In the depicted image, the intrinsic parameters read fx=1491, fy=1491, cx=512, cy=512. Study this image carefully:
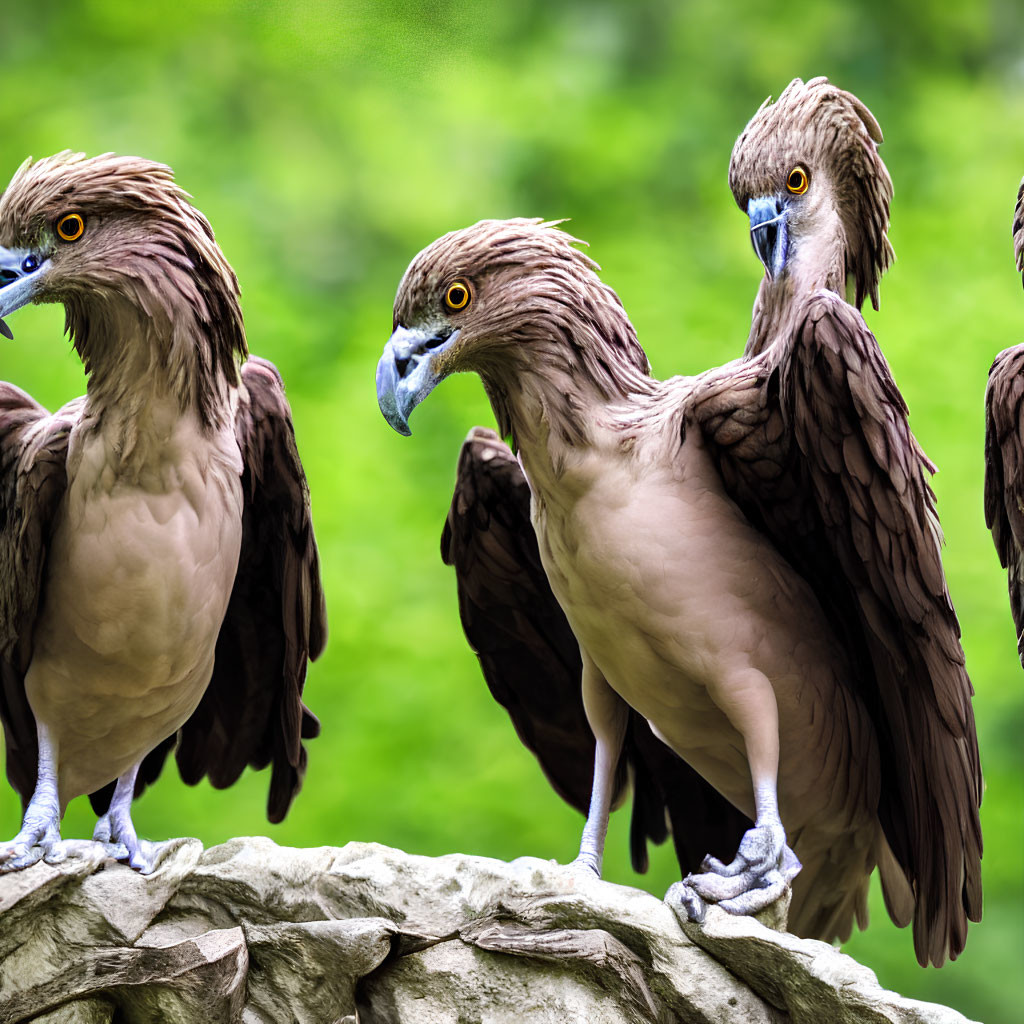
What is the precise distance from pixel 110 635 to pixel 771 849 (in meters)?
0.87

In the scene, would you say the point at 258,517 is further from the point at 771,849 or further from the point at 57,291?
the point at 771,849

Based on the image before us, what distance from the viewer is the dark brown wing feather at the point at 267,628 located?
Result: 2.12 meters

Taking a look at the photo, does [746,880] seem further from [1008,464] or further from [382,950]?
[1008,464]

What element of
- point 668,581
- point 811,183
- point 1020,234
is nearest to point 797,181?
point 811,183

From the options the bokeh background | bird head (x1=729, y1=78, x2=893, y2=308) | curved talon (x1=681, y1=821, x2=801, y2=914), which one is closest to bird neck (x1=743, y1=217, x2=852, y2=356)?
bird head (x1=729, y1=78, x2=893, y2=308)

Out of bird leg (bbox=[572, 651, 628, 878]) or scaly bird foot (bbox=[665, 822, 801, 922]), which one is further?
bird leg (bbox=[572, 651, 628, 878])

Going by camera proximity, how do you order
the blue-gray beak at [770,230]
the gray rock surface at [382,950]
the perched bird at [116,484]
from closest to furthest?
1. the gray rock surface at [382,950]
2. the perched bird at [116,484]
3. the blue-gray beak at [770,230]

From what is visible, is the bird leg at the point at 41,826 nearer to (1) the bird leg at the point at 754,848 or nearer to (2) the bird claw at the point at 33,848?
(2) the bird claw at the point at 33,848

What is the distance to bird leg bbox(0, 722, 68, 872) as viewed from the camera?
179cm

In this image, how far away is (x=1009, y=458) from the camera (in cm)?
197

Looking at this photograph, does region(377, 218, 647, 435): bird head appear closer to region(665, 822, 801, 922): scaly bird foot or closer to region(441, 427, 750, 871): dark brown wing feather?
region(441, 427, 750, 871): dark brown wing feather

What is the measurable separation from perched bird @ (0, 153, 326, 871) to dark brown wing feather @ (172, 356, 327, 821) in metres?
0.05

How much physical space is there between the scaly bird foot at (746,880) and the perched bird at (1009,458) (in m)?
0.50

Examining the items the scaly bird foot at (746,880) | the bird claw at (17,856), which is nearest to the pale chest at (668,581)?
the scaly bird foot at (746,880)
